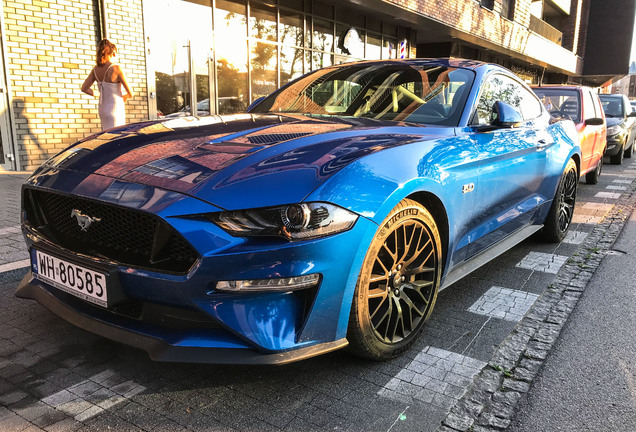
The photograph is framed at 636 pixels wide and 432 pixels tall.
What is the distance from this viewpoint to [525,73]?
27641mm

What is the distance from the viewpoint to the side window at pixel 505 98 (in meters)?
3.41

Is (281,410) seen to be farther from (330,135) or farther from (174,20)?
(174,20)

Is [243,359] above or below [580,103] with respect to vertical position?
below

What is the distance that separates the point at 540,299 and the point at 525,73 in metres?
27.4

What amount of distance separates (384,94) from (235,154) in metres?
1.53

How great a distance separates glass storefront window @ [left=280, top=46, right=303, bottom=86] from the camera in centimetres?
1206

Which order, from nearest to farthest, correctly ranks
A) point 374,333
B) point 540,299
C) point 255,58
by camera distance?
point 374,333 < point 540,299 < point 255,58

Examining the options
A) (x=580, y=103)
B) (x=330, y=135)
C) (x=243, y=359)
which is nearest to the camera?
(x=243, y=359)

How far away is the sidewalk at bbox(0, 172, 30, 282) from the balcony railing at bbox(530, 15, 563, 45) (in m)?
24.2

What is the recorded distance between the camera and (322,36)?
1303cm

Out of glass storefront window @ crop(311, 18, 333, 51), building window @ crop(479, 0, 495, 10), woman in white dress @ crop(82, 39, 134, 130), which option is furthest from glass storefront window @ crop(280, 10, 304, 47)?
building window @ crop(479, 0, 495, 10)

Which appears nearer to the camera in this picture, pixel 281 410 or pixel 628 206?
pixel 281 410

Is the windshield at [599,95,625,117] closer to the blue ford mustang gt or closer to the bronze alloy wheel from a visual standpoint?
the bronze alloy wheel

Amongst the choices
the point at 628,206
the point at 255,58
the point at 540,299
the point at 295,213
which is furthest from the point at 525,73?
the point at 295,213
